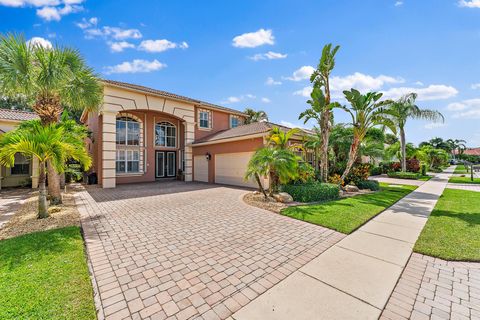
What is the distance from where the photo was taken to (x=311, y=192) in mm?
9594

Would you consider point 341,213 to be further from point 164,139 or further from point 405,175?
point 405,175

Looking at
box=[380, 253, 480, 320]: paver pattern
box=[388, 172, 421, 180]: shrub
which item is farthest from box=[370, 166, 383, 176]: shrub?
box=[380, 253, 480, 320]: paver pattern

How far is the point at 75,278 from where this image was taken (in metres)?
3.42

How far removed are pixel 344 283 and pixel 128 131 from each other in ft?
59.7

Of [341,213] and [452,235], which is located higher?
[341,213]

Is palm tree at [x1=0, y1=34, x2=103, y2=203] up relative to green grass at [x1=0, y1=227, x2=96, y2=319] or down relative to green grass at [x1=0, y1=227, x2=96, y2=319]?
up

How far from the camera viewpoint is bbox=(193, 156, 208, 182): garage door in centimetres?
1759

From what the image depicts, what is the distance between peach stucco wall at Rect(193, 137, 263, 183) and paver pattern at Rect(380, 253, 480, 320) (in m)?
9.77

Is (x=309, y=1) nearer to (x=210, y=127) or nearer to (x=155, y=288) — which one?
(x=155, y=288)

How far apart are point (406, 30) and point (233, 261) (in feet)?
36.5

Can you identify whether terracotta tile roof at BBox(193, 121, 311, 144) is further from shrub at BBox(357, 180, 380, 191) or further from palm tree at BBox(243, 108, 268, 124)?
palm tree at BBox(243, 108, 268, 124)

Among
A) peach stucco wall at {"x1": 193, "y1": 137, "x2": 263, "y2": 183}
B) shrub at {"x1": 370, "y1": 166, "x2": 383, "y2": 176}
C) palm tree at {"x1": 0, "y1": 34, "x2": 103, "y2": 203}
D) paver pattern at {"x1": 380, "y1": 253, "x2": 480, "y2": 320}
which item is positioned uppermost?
palm tree at {"x1": 0, "y1": 34, "x2": 103, "y2": 203}

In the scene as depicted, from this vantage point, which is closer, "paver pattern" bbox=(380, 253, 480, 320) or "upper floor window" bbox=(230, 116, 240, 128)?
"paver pattern" bbox=(380, 253, 480, 320)

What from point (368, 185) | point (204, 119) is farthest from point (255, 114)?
point (368, 185)
